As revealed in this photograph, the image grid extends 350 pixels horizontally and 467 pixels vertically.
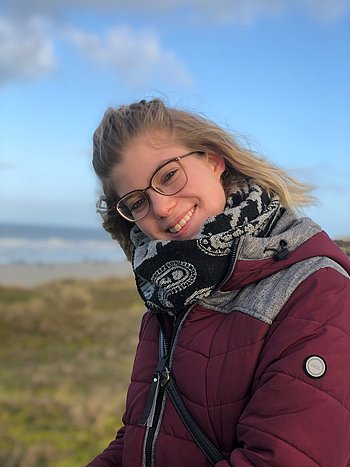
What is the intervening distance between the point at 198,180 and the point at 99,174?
46 centimetres

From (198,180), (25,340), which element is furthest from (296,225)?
(25,340)

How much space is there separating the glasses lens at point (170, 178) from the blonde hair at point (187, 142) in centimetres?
12

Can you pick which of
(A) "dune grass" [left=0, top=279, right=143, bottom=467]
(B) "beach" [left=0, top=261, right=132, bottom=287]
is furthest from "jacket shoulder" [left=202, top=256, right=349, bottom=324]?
(B) "beach" [left=0, top=261, right=132, bottom=287]

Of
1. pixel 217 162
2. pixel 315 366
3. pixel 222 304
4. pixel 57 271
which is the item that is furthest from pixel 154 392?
pixel 57 271

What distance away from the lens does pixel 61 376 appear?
849 centimetres

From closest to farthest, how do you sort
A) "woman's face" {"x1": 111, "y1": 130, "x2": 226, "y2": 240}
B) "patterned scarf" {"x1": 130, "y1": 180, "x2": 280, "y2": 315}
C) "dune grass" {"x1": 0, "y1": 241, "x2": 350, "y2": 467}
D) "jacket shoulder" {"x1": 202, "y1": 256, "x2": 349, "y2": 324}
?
"jacket shoulder" {"x1": 202, "y1": 256, "x2": 349, "y2": 324}
"patterned scarf" {"x1": 130, "y1": 180, "x2": 280, "y2": 315}
"woman's face" {"x1": 111, "y1": 130, "x2": 226, "y2": 240}
"dune grass" {"x1": 0, "y1": 241, "x2": 350, "y2": 467}

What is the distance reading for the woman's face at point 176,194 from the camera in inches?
84.4

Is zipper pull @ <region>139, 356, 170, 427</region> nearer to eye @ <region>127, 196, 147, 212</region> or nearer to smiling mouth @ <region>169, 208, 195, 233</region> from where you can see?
smiling mouth @ <region>169, 208, 195, 233</region>

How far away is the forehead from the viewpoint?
2.19 metres

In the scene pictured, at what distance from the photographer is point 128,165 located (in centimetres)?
223

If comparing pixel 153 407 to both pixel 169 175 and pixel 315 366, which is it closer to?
pixel 315 366

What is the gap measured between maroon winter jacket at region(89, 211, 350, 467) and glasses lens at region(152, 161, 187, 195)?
0.35 meters

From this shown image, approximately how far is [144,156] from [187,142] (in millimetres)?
166

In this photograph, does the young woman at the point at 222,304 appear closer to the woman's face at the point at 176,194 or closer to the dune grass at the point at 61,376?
the woman's face at the point at 176,194
